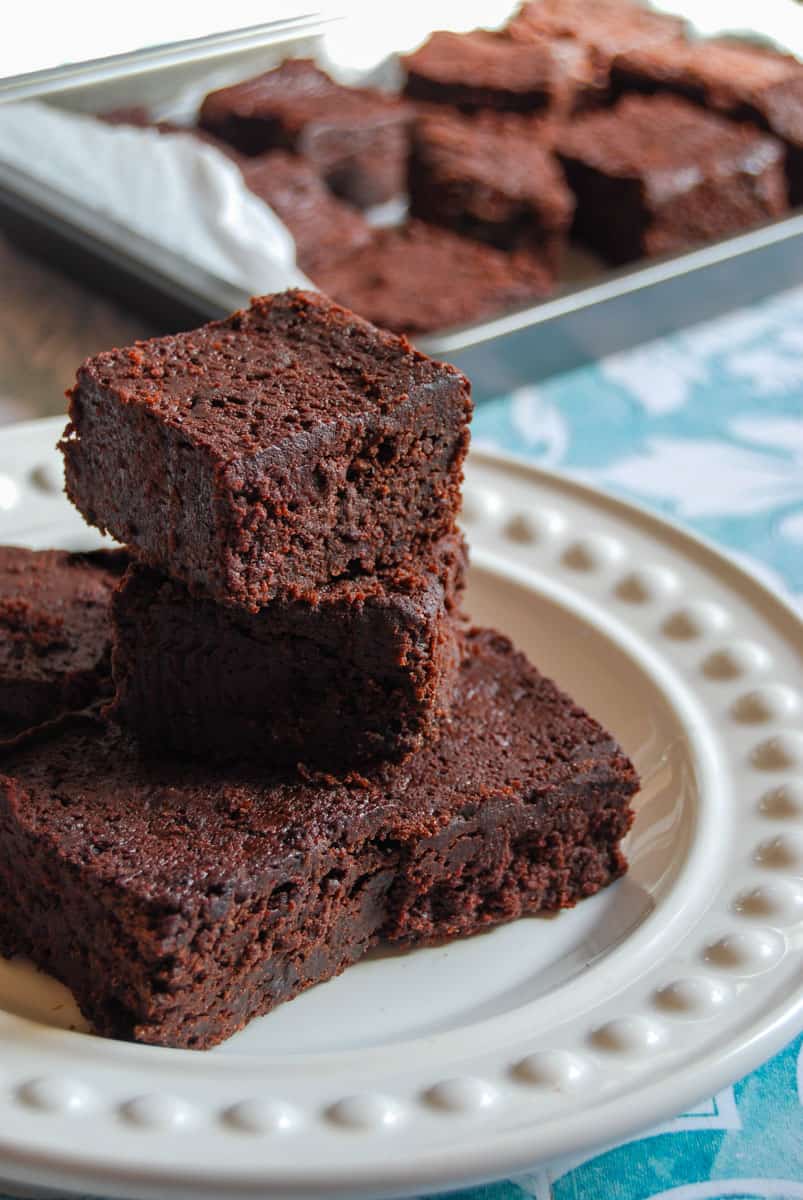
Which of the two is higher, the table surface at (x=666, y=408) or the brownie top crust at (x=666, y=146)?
the brownie top crust at (x=666, y=146)

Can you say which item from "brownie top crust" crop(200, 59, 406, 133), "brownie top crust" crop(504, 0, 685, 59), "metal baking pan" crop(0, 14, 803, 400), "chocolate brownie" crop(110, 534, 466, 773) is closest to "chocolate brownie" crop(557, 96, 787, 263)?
"metal baking pan" crop(0, 14, 803, 400)

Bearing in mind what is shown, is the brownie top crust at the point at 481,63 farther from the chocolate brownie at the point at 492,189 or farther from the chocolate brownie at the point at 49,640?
the chocolate brownie at the point at 49,640

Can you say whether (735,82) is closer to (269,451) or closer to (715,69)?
(715,69)

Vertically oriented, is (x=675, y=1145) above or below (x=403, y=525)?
below

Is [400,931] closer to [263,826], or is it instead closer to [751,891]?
[263,826]

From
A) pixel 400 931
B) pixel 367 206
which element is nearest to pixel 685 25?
pixel 367 206

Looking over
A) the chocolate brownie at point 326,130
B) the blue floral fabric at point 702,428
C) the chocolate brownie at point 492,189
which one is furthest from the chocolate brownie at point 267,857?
the chocolate brownie at point 326,130

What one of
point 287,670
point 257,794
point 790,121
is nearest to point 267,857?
point 257,794
